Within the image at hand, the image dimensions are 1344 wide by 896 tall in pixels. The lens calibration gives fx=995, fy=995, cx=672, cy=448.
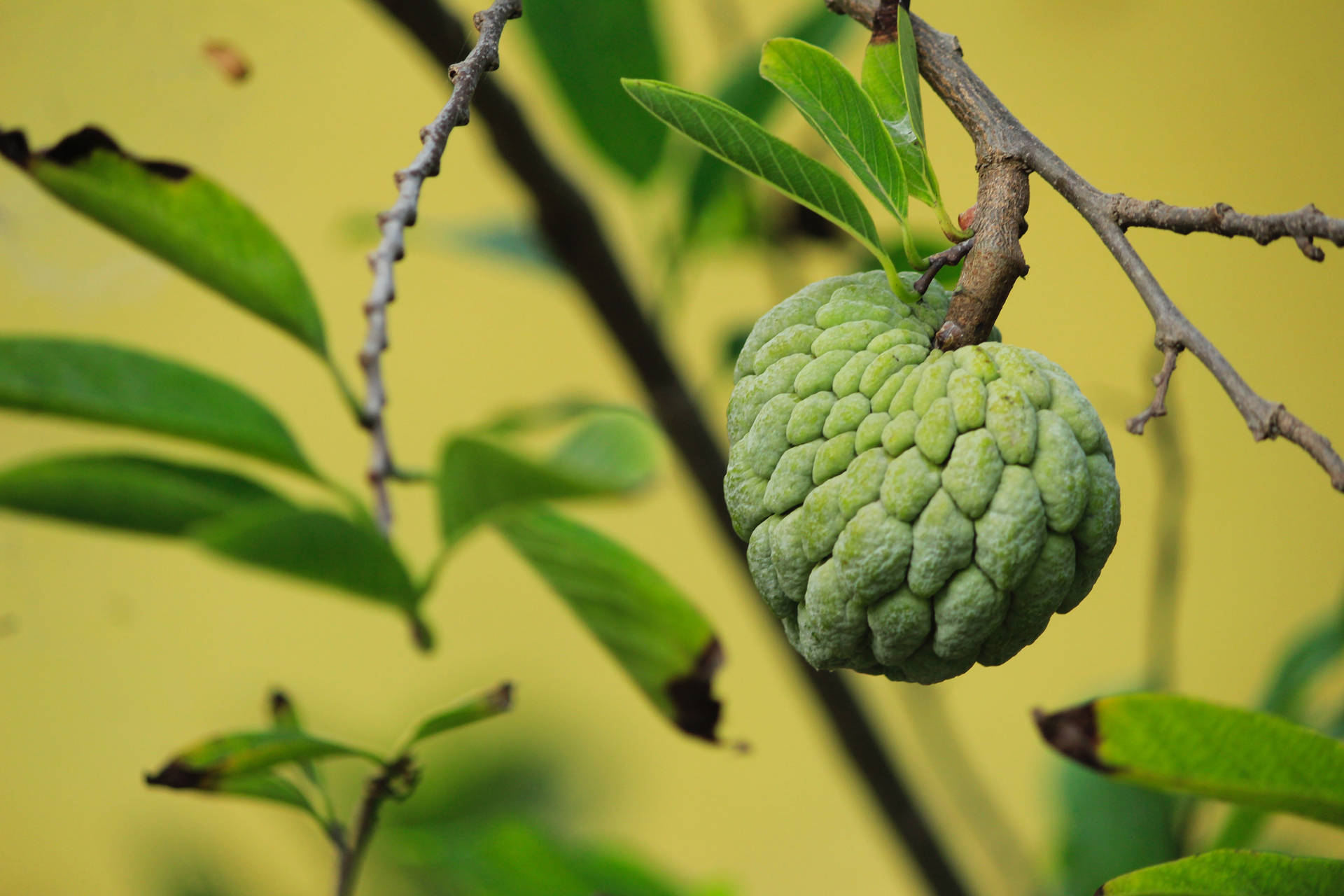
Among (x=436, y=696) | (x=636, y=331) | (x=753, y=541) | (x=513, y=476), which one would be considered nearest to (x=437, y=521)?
(x=513, y=476)

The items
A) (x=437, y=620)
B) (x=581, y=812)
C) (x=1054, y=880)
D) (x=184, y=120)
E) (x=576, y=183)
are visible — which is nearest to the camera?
(x=576, y=183)

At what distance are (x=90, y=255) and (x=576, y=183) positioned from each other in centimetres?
132

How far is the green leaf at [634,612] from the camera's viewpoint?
0.84 m

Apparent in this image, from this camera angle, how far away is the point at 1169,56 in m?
2.54

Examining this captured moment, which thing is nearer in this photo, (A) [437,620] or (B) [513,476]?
(B) [513,476]

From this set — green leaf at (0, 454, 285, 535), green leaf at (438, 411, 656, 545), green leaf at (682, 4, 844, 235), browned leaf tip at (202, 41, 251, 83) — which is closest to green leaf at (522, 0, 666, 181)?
green leaf at (682, 4, 844, 235)

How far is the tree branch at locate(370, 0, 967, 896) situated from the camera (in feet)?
3.74

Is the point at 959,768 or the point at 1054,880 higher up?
the point at 959,768

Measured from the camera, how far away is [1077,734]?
0.48 m

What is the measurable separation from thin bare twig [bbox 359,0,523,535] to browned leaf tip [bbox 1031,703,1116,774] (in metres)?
0.34

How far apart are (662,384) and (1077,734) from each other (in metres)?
0.83

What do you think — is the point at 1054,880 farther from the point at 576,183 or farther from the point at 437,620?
the point at 437,620

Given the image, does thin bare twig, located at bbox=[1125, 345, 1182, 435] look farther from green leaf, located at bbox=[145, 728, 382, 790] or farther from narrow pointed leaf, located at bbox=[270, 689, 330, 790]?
narrow pointed leaf, located at bbox=[270, 689, 330, 790]

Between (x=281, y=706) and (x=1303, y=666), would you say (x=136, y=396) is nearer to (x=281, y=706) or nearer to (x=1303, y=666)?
(x=281, y=706)
